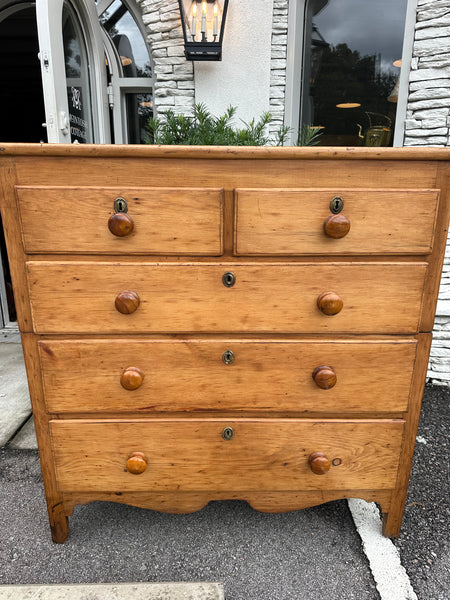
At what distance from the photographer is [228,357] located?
4.46ft

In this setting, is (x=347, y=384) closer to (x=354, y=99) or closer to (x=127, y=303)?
(x=127, y=303)

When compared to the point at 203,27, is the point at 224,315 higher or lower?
lower

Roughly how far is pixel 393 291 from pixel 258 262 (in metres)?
0.49

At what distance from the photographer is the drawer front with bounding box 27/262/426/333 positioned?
4.18 ft

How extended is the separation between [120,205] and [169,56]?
A: 7.35ft

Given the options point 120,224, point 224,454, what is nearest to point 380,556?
point 224,454

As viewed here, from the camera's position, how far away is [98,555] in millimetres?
1544

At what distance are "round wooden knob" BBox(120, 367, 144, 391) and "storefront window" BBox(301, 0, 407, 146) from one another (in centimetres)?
245

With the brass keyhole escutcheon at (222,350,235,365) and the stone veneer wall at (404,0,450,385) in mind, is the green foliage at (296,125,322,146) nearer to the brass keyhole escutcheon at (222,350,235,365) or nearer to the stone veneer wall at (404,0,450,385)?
the stone veneer wall at (404,0,450,385)

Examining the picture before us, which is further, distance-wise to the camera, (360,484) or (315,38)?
(315,38)

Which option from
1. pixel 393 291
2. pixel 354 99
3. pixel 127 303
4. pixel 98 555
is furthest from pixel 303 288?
pixel 354 99

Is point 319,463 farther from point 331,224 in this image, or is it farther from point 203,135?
point 203,135

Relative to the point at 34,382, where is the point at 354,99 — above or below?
above

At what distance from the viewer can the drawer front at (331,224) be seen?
1217 millimetres
